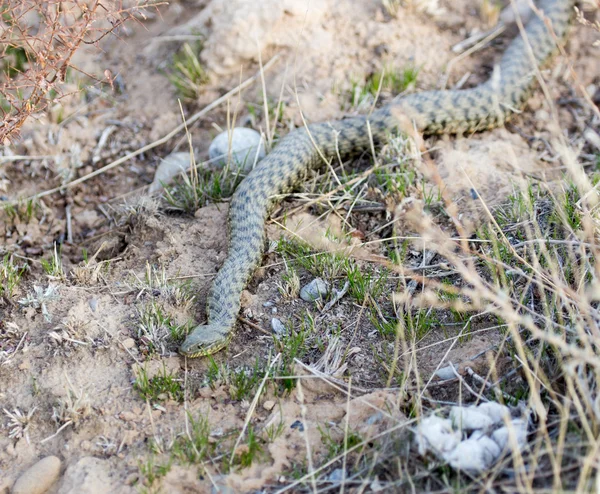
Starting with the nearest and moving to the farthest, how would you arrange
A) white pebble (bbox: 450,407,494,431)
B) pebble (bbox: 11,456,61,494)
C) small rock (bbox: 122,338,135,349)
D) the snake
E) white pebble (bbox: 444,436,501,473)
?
white pebble (bbox: 444,436,501,473)
white pebble (bbox: 450,407,494,431)
pebble (bbox: 11,456,61,494)
small rock (bbox: 122,338,135,349)
the snake

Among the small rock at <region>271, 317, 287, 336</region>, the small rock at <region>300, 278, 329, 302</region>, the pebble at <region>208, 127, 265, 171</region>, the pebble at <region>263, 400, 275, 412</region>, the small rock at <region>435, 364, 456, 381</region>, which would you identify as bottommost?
the pebble at <region>263, 400, 275, 412</region>

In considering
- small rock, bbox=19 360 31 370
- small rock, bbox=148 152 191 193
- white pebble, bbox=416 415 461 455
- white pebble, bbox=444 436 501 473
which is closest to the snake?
small rock, bbox=148 152 191 193

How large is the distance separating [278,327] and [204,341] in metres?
0.54

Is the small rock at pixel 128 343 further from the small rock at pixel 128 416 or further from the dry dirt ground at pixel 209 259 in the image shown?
the small rock at pixel 128 416

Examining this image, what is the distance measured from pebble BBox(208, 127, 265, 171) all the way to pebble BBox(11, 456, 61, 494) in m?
3.08

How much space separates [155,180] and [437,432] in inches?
149

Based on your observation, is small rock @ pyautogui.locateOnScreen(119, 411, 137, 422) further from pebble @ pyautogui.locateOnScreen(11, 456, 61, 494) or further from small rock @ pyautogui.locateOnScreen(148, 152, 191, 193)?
small rock @ pyautogui.locateOnScreen(148, 152, 191, 193)

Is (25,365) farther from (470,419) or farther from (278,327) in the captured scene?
(470,419)

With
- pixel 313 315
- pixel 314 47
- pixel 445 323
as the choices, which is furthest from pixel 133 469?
pixel 314 47

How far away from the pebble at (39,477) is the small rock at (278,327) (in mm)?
1559

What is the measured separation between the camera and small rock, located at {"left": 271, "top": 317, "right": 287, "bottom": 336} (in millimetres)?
4486

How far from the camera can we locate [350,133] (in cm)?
609

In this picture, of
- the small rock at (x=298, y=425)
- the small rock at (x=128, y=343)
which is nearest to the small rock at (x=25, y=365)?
the small rock at (x=128, y=343)

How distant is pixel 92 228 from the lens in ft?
19.4
